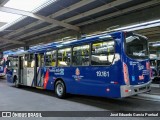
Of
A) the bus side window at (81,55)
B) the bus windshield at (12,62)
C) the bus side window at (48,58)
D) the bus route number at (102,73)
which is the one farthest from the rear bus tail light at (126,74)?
the bus windshield at (12,62)

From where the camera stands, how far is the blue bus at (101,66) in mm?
6727

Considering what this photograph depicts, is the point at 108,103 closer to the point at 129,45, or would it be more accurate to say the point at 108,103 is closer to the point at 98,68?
the point at 98,68

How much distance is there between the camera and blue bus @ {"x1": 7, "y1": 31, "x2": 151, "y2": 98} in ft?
22.1

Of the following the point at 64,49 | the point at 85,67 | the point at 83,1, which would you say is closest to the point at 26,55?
the point at 64,49

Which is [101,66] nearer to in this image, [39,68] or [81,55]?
[81,55]

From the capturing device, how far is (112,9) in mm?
A: 11227

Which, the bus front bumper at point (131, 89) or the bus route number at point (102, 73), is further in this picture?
the bus route number at point (102, 73)

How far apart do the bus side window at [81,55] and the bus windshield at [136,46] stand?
5.88ft

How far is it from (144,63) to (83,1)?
501 centimetres

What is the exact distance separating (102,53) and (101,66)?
0.50 m

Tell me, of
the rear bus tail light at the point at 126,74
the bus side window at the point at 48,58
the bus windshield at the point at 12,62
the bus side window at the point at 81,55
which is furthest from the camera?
the bus windshield at the point at 12,62

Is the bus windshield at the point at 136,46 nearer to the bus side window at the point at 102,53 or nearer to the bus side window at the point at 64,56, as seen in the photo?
the bus side window at the point at 102,53

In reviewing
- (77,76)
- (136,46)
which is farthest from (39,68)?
(136,46)

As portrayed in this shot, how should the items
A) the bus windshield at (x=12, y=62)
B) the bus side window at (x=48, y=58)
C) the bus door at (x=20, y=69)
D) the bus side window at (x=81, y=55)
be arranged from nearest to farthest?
the bus side window at (x=81, y=55), the bus side window at (x=48, y=58), the bus door at (x=20, y=69), the bus windshield at (x=12, y=62)
